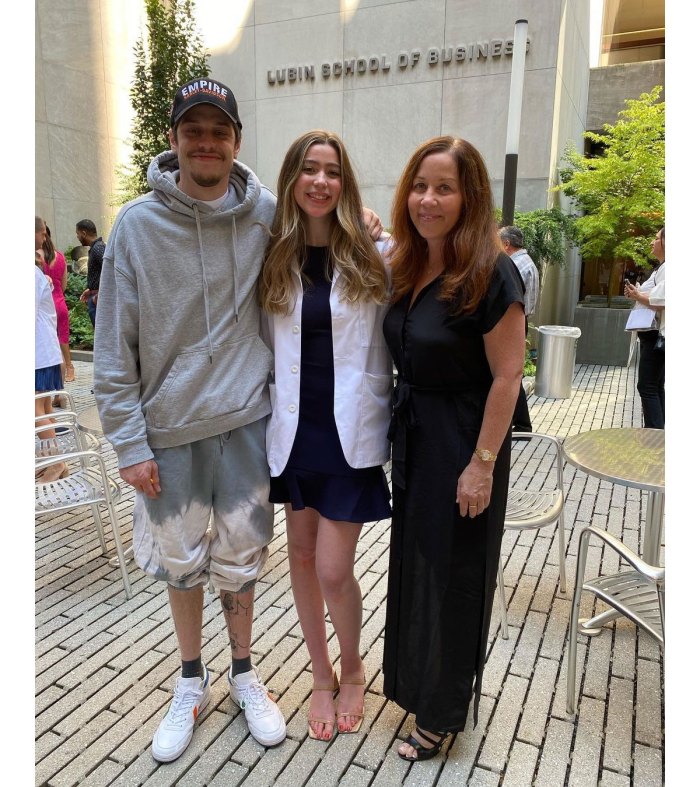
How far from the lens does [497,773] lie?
215cm

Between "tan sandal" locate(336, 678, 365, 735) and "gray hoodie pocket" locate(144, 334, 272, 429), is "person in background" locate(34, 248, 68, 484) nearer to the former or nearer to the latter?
"gray hoodie pocket" locate(144, 334, 272, 429)

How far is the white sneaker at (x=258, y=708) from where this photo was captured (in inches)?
89.5

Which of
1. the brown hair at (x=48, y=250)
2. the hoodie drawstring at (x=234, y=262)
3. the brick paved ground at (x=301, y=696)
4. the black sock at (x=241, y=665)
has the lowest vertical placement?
the brick paved ground at (x=301, y=696)

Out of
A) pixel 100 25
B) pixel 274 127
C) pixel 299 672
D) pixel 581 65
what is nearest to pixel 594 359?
pixel 581 65

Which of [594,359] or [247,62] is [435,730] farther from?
[247,62]

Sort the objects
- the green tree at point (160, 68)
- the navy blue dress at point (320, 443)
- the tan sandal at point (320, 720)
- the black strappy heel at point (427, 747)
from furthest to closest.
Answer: the green tree at point (160, 68) → the tan sandal at point (320, 720) → the black strappy heel at point (427, 747) → the navy blue dress at point (320, 443)

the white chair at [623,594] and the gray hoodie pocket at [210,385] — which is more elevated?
the gray hoodie pocket at [210,385]

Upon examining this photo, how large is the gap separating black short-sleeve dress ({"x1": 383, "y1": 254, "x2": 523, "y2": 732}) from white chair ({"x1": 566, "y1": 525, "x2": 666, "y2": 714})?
1.50 feet

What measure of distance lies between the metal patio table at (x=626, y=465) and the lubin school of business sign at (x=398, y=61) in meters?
8.32

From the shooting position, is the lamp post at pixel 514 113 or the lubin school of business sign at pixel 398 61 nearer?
the lamp post at pixel 514 113

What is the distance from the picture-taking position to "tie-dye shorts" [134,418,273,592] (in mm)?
2145

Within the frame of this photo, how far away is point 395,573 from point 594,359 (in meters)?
9.72

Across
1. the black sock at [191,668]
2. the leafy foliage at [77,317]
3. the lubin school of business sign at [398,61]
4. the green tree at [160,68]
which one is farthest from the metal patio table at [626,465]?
the green tree at [160,68]

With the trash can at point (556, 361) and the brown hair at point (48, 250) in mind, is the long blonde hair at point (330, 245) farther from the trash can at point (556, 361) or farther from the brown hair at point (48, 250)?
the trash can at point (556, 361)
